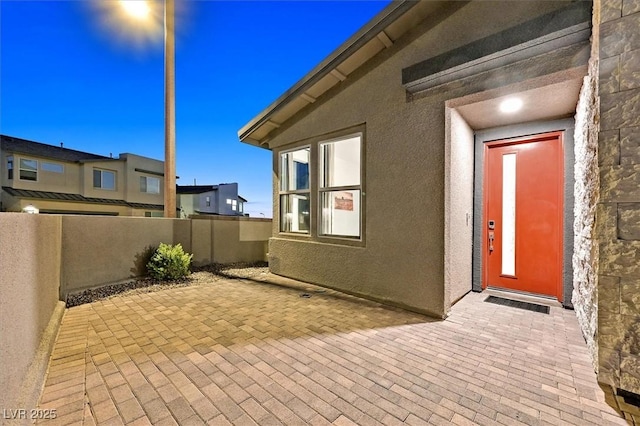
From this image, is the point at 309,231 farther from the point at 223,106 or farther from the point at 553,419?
the point at 223,106

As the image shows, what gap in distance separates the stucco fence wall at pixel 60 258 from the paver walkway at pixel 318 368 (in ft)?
1.09

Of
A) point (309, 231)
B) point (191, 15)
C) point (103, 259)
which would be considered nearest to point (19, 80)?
point (191, 15)

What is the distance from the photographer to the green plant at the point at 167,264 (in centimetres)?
543

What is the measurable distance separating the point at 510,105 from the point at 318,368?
4.32 metres

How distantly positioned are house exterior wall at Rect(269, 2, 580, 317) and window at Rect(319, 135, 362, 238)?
0.45 meters

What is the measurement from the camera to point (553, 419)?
176 centimetres

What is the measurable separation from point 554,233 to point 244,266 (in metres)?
6.91

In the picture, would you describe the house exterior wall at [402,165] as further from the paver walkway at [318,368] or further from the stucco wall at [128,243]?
the stucco wall at [128,243]

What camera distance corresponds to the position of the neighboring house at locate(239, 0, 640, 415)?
2.12 meters

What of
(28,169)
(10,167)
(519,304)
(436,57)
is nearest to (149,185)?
(28,169)

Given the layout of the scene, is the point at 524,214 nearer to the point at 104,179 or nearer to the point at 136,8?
the point at 136,8

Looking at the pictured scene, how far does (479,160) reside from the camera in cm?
479

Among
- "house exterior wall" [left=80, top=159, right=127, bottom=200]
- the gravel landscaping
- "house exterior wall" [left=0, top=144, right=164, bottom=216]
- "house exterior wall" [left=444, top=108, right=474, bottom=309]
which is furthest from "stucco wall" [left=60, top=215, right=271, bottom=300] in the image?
"house exterior wall" [left=80, top=159, right=127, bottom=200]

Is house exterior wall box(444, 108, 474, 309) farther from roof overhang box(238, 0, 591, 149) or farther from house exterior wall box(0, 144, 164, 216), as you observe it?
house exterior wall box(0, 144, 164, 216)
